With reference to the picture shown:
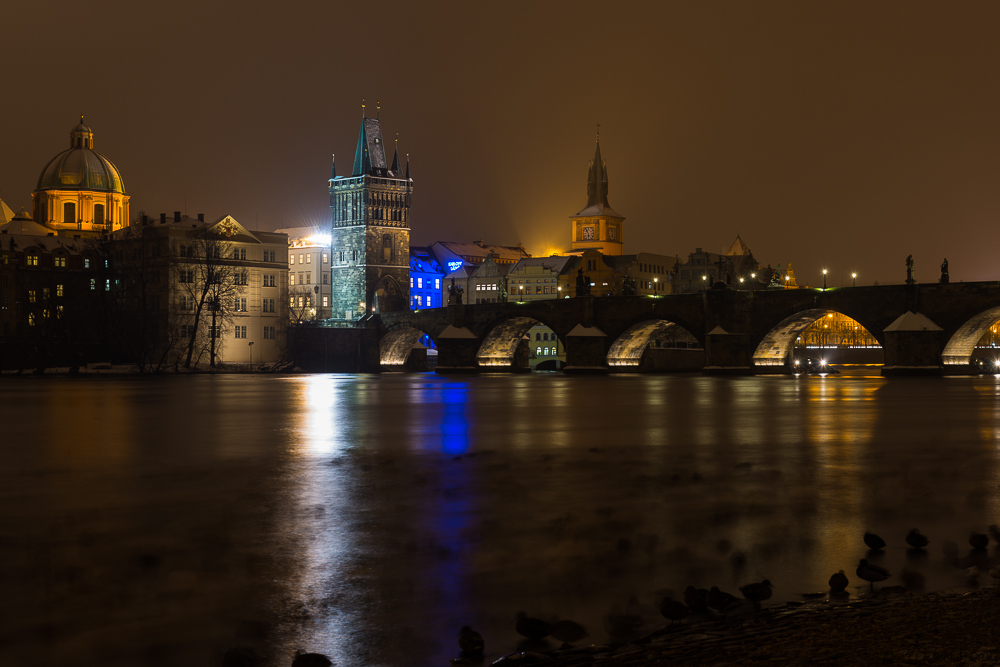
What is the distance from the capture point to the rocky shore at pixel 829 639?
243 inches

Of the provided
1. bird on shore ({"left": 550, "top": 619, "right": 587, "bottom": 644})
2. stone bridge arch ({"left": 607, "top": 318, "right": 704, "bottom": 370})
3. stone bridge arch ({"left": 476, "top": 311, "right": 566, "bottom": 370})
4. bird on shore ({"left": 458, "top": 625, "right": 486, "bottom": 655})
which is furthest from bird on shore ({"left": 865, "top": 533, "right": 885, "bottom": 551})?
stone bridge arch ({"left": 476, "top": 311, "right": 566, "bottom": 370})

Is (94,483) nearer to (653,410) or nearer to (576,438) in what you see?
(576,438)

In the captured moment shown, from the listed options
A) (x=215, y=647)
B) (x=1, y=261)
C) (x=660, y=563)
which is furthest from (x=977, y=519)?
(x=1, y=261)

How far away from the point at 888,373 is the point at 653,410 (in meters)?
32.2

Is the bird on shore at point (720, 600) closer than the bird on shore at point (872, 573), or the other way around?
the bird on shore at point (720, 600)

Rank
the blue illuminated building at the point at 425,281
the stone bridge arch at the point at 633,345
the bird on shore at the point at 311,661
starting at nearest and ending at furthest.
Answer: the bird on shore at the point at 311,661, the stone bridge arch at the point at 633,345, the blue illuminated building at the point at 425,281

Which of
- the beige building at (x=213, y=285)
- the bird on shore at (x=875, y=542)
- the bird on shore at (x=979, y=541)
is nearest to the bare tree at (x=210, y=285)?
the beige building at (x=213, y=285)

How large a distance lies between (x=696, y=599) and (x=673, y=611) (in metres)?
0.36

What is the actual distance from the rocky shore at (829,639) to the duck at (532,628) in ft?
0.79

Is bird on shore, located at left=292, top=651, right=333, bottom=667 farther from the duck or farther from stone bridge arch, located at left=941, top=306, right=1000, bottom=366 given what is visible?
stone bridge arch, located at left=941, top=306, right=1000, bottom=366

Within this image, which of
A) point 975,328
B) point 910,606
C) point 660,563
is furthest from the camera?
point 975,328

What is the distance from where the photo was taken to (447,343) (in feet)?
261

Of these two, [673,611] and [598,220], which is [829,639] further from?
[598,220]

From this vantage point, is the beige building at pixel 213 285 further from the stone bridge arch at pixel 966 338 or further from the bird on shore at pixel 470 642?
the bird on shore at pixel 470 642
